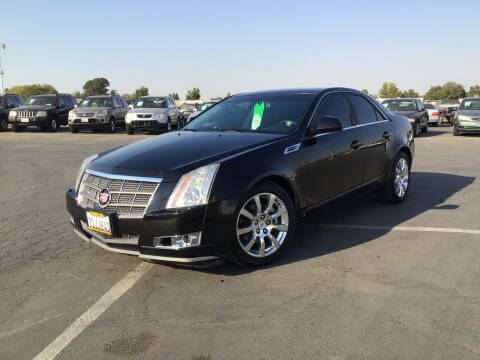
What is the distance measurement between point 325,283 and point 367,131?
258cm

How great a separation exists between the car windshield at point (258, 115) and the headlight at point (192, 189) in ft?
4.02

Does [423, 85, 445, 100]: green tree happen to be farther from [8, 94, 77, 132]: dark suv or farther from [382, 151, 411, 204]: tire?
[382, 151, 411, 204]: tire

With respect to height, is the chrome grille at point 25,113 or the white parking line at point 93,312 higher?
the chrome grille at point 25,113

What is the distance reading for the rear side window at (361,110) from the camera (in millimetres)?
5617

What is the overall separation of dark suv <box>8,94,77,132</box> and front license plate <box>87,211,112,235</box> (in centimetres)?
1922

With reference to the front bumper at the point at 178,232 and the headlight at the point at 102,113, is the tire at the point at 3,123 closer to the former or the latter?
the headlight at the point at 102,113

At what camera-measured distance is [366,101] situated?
603 centimetres

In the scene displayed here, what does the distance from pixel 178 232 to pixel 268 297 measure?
85cm

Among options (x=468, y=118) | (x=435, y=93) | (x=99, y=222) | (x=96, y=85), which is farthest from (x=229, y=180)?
(x=96, y=85)

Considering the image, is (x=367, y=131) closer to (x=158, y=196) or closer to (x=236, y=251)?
(x=236, y=251)

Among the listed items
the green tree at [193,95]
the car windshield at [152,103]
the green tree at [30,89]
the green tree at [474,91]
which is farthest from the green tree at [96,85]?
the car windshield at [152,103]

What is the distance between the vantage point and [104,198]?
3820mm

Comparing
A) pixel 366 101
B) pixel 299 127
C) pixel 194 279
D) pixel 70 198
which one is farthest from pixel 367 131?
pixel 70 198

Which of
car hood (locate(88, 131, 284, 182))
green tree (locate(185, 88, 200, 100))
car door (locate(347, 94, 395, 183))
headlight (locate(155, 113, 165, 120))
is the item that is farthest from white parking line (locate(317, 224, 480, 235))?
green tree (locate(185, 88, 200, 100))
